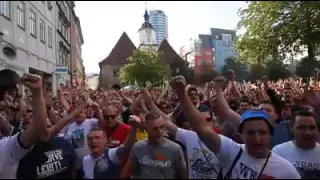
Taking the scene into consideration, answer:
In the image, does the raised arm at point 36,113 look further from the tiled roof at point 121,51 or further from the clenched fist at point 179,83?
the tiled roof at point 121,51

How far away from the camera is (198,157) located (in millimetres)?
3883

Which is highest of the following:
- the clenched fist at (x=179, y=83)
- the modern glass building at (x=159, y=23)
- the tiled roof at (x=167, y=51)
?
the modern glass building at (x=159, y=23)

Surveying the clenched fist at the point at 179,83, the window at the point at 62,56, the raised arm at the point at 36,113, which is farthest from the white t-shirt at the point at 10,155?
the window at the point at 62,56

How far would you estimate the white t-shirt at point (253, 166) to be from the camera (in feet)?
8.34

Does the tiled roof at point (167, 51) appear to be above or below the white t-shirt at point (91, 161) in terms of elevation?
above

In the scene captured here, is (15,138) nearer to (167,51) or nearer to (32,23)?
(32,23)

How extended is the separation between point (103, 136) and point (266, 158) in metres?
1.93

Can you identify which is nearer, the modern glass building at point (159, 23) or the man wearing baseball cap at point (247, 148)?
the man wearing baseball cap at point (247, 148)

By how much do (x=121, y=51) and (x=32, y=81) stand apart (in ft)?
248

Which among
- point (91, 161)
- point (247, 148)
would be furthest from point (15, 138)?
point (247, 148)

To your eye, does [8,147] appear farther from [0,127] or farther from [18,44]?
[18,44]

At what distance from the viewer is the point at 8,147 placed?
3.14 m

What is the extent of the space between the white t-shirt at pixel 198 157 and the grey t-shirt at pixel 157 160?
218 millimetres

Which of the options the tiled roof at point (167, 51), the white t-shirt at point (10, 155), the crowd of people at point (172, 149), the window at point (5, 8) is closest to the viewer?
the crowd of people at point (172, 149)
